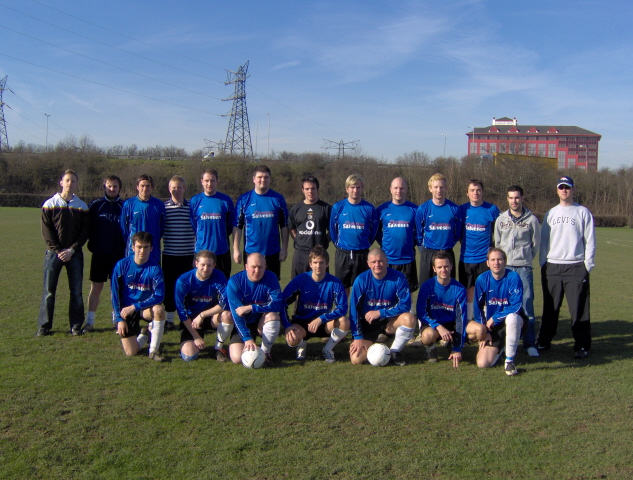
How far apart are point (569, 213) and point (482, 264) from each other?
1093mm

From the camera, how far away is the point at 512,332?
4.96 m

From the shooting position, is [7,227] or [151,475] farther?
[7,227]

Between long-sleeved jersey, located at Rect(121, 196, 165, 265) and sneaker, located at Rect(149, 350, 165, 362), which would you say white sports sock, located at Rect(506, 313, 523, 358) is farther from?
long-sleeved jersey, located at Rect(121, 196, 165, 265)

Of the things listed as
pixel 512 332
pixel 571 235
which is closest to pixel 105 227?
pixel 512 332

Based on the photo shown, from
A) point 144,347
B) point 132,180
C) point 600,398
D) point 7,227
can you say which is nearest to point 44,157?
point 132,180

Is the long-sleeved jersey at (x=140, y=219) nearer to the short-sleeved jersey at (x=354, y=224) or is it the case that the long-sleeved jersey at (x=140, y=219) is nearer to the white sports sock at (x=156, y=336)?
the white sports sock at (x=156, y=336)

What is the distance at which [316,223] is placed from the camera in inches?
242

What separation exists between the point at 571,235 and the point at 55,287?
5940 millimetres

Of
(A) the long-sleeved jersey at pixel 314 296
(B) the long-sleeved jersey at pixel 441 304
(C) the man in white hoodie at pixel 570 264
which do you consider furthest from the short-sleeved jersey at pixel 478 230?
(A) the long-sleeved jersey at pixel 314 296

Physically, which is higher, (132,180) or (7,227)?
(132,180)

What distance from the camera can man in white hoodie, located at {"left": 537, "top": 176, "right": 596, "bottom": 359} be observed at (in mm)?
5539

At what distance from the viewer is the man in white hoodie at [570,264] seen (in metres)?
5.54

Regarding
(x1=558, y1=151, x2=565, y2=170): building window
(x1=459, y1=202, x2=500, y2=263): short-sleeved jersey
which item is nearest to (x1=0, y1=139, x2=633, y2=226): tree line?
(x1=459, y1=202, x2=500, y2=263): short-sleeved jersey

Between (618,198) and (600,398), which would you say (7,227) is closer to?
(600,398)
